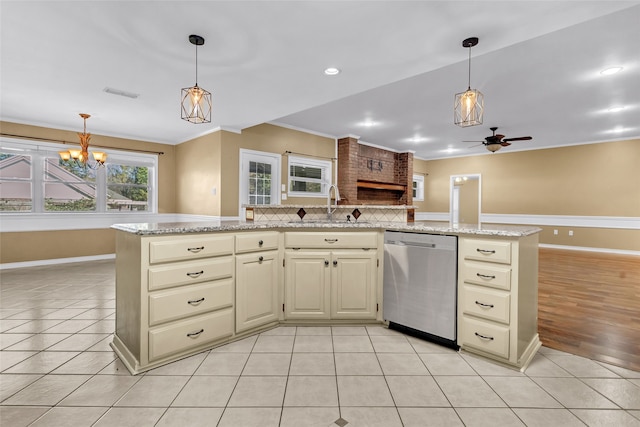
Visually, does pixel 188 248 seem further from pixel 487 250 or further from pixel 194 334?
pixel 487 250

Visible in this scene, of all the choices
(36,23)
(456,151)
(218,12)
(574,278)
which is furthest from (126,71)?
(456,151)

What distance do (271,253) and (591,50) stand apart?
3.61m

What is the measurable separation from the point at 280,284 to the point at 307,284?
0.77 ft

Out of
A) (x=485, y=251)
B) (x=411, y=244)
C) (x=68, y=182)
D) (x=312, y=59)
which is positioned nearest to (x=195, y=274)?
(x=411, y=244)

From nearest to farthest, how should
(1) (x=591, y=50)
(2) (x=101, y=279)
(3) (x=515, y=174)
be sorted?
(1) (x=591, y=50), (2) (x=101, y=279), (3) (x=515, y=174)

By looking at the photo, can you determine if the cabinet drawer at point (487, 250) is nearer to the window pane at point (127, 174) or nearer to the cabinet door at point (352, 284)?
the cabinet door at point (352, 284)

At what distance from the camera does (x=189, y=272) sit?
216cm

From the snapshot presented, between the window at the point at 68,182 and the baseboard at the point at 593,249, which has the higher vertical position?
the window at the point at 68,182

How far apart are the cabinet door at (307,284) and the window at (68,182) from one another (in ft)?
16.7

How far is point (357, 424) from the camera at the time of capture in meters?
1.53

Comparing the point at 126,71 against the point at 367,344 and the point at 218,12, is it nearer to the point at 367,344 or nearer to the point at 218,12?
the point at 218,12

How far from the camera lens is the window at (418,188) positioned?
33.0 feet

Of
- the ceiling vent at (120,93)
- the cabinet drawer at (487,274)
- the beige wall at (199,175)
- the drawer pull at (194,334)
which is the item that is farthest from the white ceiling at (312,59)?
the drawer pull at (194,334)

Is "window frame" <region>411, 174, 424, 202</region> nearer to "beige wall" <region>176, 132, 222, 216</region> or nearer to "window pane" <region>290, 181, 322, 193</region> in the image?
"window pane" <region>290, 181, 322, 193</region>
